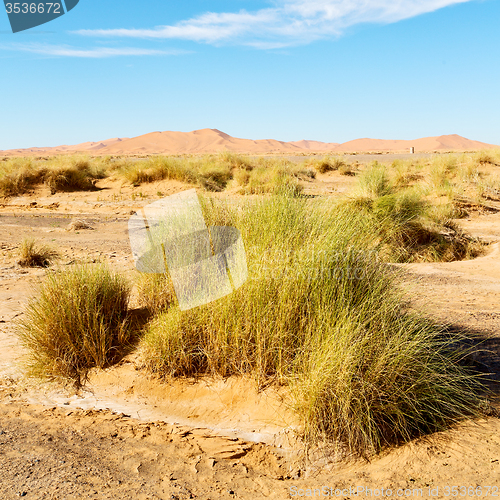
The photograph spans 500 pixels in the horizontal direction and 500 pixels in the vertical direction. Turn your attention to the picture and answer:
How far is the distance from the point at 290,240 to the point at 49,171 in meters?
14.2

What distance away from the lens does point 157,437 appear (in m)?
3.15

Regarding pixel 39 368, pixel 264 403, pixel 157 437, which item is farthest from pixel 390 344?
pixel 39 368

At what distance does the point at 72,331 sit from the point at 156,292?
801 mm

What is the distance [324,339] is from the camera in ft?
10.8

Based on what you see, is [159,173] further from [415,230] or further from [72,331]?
[72,331]

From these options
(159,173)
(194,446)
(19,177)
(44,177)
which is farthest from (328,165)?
(194,446)

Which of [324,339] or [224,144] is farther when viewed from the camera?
[224,144]

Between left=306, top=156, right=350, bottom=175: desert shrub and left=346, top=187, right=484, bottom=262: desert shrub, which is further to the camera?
left=306, top=156, right=350, bottom=175: desert shrub

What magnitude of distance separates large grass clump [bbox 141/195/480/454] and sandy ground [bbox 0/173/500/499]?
6.2 inches

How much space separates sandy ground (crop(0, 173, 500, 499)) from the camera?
8.59 ft

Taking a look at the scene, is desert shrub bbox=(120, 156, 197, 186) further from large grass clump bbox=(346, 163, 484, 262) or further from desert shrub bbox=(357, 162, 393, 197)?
large grass clump bbox=(346, 163, 484, 262)

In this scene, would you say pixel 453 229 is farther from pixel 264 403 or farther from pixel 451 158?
pixel 451 158

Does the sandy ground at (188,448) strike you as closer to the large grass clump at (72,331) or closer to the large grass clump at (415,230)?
the large grass clump at (72,331)

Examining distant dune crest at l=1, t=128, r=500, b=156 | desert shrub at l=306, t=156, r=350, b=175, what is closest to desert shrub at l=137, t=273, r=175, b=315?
desert shrub at l=306, t=156, r=350, b=175
